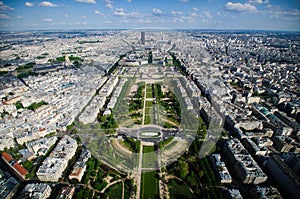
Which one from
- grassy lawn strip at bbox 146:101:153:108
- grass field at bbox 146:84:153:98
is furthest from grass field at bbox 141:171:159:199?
grass field at bbox 146:84:153:98

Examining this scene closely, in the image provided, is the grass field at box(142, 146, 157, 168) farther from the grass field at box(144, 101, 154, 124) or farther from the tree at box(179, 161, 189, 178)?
the grass field at box(144, 101, 154, 124)

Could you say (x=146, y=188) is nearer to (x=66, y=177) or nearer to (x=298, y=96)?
(x=66, y=177)

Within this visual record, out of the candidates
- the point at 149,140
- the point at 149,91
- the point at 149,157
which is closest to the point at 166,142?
the point at 149,140

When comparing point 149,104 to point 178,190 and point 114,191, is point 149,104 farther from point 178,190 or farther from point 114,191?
point 114,191

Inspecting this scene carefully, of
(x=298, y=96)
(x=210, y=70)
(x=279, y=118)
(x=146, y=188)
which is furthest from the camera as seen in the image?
(x=210, y=70)

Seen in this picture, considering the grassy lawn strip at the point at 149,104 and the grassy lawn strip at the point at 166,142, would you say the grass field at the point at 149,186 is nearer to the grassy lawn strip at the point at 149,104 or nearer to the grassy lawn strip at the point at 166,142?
the grassy lawn strip at the point at 166,142

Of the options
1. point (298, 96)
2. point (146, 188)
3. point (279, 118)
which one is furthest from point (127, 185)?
point (298, 96)

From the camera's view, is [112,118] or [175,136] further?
[112,118]
